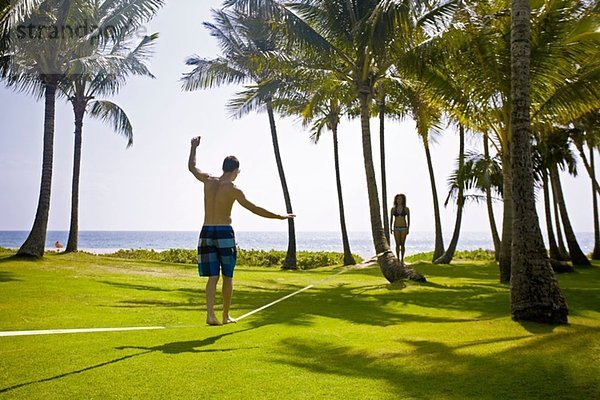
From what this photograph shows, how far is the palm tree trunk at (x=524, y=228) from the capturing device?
640 cm

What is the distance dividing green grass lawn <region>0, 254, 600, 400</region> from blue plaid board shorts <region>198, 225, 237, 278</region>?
777 mm

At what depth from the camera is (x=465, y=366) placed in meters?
4.35

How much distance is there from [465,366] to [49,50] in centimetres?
1743

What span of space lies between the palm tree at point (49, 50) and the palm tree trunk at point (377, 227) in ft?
29.5

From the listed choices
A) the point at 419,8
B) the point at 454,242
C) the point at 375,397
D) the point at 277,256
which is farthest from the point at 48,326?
the point at 277,256

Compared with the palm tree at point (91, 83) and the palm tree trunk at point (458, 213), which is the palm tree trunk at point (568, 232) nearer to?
the palm tree trunk at point (458, 213)

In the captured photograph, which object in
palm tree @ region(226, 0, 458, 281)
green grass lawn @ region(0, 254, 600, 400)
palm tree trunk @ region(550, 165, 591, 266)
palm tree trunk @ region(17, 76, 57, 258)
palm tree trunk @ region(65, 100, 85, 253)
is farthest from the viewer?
palm tree trunk @ region(65, 100, 85, 253)

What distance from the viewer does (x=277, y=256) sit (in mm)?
25453

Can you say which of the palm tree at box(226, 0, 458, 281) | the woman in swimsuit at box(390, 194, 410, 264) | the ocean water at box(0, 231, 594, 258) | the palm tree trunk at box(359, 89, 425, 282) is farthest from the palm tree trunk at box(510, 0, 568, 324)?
the ocean water at box(0, 231, 594, 258)

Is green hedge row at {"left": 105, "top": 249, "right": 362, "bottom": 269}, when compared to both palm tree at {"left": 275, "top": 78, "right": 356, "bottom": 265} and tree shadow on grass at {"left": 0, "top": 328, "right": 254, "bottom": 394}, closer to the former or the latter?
palm tree at {"left": 275, "top": 78, "right": 356, "bottom": 265}

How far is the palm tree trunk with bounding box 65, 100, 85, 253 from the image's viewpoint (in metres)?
20.0

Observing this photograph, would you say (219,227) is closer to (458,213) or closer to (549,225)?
(458,213)

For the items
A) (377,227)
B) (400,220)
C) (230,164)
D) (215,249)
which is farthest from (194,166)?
(400,220)

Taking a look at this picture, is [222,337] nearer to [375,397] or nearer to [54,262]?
[375,397]
